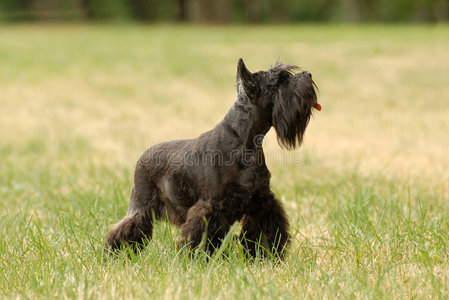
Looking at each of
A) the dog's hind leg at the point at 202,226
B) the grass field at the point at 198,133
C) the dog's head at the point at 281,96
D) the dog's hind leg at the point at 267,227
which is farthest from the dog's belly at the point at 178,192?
the dog's head at the point at 281,96

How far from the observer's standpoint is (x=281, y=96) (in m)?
3.73

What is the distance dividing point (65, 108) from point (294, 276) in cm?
1125

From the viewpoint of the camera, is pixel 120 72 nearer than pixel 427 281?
No

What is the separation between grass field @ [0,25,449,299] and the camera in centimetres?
347

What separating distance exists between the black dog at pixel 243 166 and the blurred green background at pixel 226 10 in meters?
34.2

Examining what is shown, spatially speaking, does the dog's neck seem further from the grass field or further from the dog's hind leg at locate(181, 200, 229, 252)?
the grass field

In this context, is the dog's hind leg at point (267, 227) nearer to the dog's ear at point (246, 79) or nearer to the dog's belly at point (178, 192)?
the dog's belly at point (178, 192)

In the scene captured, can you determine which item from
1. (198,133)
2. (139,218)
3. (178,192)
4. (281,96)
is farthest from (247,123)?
(198,133)

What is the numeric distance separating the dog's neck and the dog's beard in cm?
10

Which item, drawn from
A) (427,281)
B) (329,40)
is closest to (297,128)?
(427,281)

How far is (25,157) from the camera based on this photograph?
8.75m

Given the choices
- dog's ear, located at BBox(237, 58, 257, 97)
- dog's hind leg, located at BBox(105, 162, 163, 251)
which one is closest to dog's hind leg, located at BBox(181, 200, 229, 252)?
dog's hind leg, located at BBox(105, 162, 163, 251)

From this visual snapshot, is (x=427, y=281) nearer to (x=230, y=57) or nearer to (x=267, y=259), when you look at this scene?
(x=267, y=259)

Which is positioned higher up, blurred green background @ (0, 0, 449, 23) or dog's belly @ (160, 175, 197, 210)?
blurred green background @ (0, 0, 449, 23)
